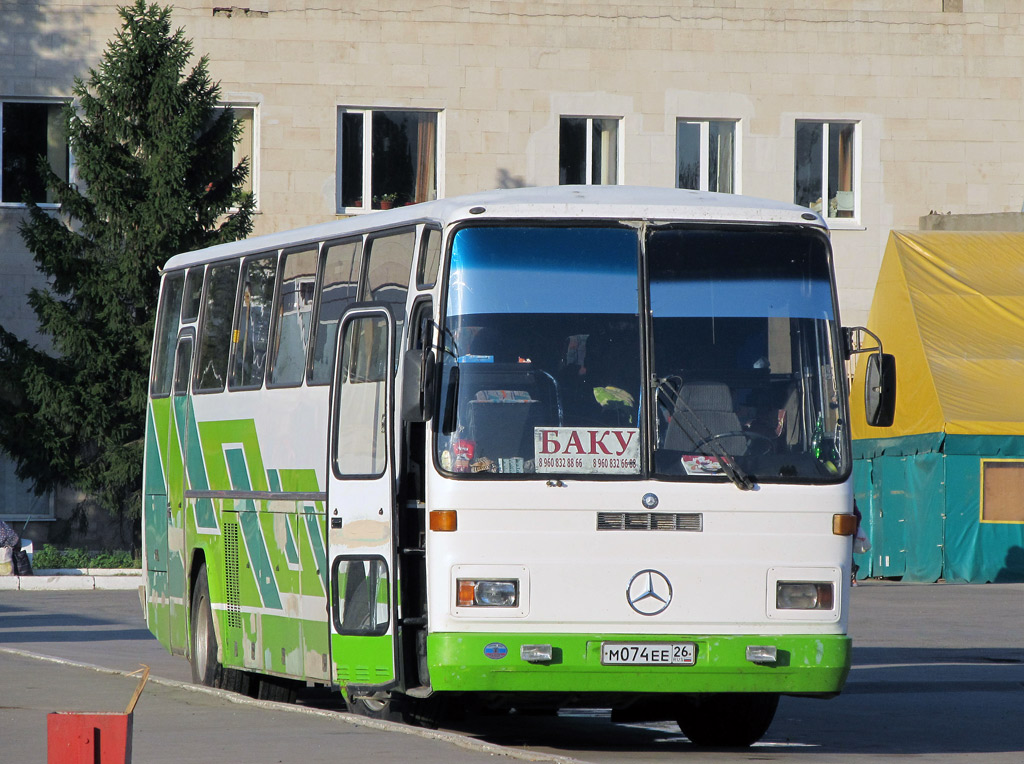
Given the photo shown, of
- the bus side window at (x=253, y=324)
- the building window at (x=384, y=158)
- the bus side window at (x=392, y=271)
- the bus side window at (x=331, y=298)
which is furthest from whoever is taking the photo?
the building window at (x=384, y=158)

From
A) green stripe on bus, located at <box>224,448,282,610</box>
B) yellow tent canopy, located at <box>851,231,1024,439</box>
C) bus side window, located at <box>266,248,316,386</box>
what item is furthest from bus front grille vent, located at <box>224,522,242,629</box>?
yellow tent canopy, located at <box>851,231,1024,439</box>

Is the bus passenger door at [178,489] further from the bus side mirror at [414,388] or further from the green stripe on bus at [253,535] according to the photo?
the bus side mirror at [414,388]

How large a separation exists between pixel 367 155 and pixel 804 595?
80.1 feet

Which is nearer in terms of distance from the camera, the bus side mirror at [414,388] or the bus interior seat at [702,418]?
the bus side mirror at [414,388]

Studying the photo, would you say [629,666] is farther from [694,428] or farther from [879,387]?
[879,387]

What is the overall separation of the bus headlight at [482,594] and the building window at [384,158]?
23.9 metres

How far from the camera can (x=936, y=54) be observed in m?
34.6

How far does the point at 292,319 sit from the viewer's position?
39.0 ft

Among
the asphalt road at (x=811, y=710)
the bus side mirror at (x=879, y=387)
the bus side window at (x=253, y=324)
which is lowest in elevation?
the asphalt road at (x=811, y=710)

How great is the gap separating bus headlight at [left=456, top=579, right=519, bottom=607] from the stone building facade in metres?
23.5

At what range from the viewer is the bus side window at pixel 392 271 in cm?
1027

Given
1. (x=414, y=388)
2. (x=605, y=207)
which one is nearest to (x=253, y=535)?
(x=414, y=388)

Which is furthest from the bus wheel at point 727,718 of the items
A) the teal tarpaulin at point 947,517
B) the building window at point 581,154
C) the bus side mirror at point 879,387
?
the building window at point 581,154

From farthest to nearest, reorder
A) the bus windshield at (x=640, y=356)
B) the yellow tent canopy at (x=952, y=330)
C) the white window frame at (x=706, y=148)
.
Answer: the white window frame at (x=706, y=148)
the yellow tent canopy at (x=952, y=330)
the bus windshield at (x=640, y=356)
